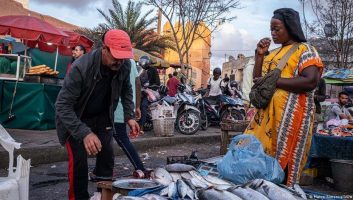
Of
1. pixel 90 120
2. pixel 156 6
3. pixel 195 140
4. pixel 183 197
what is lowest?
pixel 195 140

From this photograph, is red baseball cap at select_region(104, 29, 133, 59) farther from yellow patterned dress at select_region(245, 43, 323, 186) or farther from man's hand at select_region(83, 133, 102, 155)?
yellow patterned dress at select_region(245, 43, 323, 186)

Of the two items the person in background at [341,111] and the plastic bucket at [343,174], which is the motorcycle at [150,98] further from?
the plastic bucket at [343,174]

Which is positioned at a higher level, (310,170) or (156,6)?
(156,6)

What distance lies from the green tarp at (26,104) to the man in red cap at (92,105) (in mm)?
5578

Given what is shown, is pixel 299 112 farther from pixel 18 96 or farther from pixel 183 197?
pixel 18 96

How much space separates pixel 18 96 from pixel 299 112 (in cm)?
723

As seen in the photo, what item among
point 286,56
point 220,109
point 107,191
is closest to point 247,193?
point 107,191

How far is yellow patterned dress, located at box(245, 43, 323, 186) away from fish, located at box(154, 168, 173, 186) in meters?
0.88

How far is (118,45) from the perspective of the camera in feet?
10.3

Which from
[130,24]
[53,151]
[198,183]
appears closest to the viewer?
[198,183]

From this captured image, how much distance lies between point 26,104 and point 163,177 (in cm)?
669

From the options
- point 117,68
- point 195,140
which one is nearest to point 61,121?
point 117,68

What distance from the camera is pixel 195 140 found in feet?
34.2

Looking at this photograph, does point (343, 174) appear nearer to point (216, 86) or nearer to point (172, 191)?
point (172, 191)
